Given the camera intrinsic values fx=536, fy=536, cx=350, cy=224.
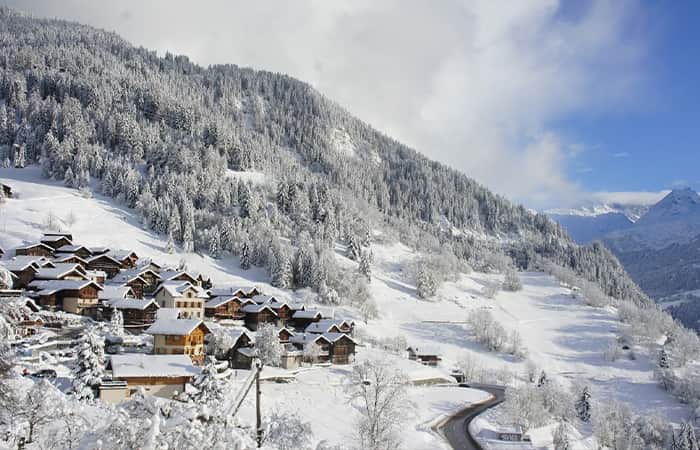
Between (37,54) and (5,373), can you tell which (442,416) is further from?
(37,54)

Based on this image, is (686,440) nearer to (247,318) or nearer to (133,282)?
(247,318)

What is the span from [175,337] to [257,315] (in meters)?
28.4

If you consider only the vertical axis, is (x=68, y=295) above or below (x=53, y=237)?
below

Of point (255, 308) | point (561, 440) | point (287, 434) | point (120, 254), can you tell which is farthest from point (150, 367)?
point (120, 254)

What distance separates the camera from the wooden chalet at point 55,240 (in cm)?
8925

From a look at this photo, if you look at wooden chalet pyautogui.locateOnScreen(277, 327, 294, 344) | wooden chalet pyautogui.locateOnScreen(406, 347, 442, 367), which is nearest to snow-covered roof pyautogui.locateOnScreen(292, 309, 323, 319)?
wooden chalet pyautogui.locateOnScreen(277, 327, 294, 344)

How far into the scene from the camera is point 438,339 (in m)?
107

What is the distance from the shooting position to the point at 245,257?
117 metres

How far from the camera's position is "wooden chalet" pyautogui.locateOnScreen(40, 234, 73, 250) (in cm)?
8925

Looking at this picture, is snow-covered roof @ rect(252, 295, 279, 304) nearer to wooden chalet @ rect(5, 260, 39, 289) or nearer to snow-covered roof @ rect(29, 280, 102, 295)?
snow-covered roof @ rect(29, 280, 102, 295)

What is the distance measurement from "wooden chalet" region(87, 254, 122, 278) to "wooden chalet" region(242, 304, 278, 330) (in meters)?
23.5

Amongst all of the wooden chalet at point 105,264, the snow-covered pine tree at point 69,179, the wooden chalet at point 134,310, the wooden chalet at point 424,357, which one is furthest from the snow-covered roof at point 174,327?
the snow-covered pine tree at point 69,179

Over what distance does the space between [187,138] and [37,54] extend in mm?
78472

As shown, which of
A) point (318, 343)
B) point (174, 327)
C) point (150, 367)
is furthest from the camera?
point (318, 343)
